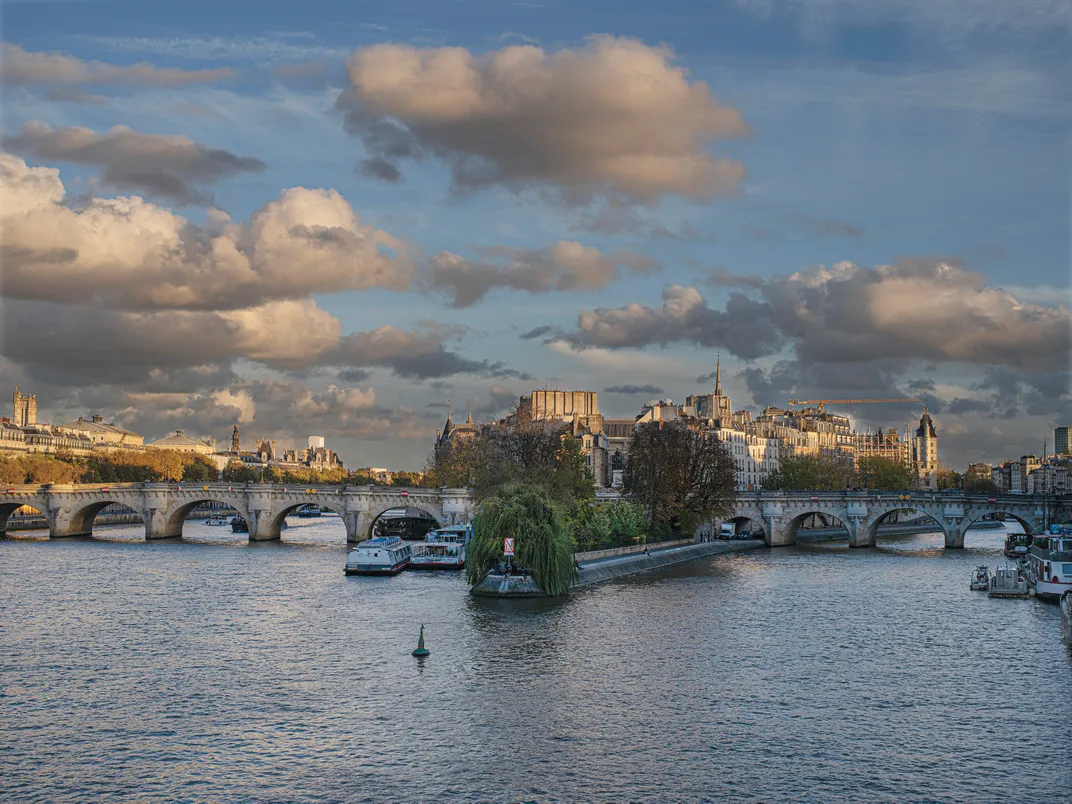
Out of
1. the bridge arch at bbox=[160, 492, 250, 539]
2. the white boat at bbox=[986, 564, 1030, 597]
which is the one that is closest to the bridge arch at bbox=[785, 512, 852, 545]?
the white boat at bbox=[986, 564, 1030, 597]

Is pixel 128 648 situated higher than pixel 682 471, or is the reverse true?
pixel 682 471

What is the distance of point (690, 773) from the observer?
111 feet

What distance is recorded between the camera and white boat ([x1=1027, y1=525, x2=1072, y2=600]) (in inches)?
2886

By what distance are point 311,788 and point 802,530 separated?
423 feet

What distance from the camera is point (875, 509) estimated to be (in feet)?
417

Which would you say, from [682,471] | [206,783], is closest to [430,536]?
[682,471]

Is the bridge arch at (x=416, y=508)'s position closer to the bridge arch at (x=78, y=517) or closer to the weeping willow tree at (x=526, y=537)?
the bridge arch at (x=78, y=517)

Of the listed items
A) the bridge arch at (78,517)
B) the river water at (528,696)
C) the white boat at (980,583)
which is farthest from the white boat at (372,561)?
the bridge arch at (78,517)

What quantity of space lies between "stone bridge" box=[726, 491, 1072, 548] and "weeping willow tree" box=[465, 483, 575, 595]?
63.7 meters

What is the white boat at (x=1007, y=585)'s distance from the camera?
248 ft

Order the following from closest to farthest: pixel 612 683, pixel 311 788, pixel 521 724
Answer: pixel 311 788
pixel 521 724
pixel 612 683

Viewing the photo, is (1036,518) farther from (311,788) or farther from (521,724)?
(311,788)

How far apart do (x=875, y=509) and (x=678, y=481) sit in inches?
950

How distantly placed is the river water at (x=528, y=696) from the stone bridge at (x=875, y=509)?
47.9 m
